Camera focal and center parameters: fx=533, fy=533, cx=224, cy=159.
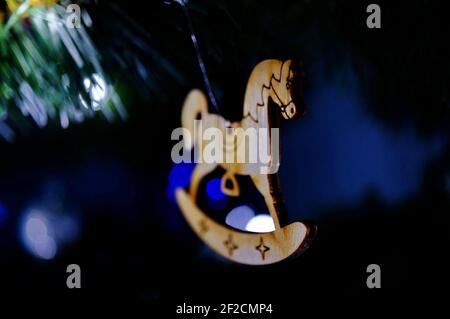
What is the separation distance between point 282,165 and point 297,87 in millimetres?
241

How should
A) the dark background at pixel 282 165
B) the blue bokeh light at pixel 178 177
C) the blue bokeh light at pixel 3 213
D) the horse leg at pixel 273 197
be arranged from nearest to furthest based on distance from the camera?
the dark background at pixel 282 165 → the horse leg at pixel 273 197 → the blue bokeh light at pixel 178 177 → the blue bokeh light at pixel 3 213

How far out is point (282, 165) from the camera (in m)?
0.95

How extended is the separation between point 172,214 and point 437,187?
0.50 meters

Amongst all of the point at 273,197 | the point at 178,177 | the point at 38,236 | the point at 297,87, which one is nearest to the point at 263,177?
the point at 273,197

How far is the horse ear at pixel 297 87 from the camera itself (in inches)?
28.5

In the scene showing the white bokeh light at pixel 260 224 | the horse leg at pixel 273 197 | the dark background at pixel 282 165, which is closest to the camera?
the dark background at pixel 282 165

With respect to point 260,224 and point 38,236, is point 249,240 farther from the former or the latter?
point 38,236

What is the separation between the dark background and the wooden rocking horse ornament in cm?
5

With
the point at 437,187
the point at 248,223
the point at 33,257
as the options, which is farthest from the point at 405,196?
the point at 33,257

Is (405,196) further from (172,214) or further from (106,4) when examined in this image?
(106,4)

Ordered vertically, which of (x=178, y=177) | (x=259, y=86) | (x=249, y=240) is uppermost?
(x=259, y=86)

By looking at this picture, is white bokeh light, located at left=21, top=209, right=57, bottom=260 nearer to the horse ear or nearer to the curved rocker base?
the curved rocker base

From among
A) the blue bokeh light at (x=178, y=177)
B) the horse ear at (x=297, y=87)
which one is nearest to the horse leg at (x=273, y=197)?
the horse ear at (x=297, y=87)

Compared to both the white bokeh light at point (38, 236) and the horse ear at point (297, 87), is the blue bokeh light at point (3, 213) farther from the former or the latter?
the horse ear at point (297, 87)
